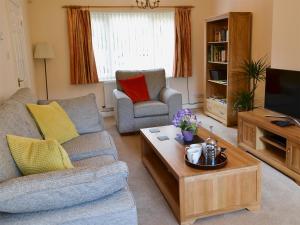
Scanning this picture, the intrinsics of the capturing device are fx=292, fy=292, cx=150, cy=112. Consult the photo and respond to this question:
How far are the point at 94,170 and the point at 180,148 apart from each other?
1391 millimetres

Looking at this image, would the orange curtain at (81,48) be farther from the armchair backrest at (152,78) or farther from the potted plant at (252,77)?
the potted plant at (252,77)

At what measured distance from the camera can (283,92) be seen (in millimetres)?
3125

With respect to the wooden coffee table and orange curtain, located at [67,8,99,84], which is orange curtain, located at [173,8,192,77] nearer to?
orange curtain, located at [67,8,99,84]

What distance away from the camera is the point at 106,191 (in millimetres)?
1417

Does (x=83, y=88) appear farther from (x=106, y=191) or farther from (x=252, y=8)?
(x=106, y=191)

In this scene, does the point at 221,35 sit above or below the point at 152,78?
above

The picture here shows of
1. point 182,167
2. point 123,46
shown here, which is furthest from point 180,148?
point 123,46

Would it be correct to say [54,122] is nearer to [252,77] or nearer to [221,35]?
[252,77]

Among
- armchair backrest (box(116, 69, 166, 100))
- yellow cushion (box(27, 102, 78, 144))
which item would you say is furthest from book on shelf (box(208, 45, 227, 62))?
yellow cushion (box(27, 102, 78, 144))

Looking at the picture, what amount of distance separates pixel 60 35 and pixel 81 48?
452mm

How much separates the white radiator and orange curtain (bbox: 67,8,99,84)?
0.23 metres

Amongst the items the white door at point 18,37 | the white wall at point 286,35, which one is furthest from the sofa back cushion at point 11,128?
the white wall at point 286,35

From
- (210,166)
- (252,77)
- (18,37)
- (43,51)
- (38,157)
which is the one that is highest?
(18,37)

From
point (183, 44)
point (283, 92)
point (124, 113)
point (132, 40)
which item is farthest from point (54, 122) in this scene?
point (183, 44)
